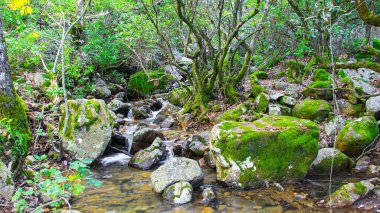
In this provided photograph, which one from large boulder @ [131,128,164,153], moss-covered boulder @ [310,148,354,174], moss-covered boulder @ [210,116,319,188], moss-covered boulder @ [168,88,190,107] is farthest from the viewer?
moss-covered boulder @ [168,88,190,107]

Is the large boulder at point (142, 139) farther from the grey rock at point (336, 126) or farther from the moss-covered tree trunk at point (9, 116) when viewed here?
the grey rock at point (336, 126)

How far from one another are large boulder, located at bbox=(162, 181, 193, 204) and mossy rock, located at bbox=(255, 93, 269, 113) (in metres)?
4.81

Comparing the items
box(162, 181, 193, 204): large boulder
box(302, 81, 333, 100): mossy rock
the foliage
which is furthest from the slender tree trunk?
box(302, 81, 333, 100): mossy rock

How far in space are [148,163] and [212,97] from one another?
15.8 feet

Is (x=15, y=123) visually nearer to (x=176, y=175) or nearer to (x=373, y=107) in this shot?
(x=176, y=175)

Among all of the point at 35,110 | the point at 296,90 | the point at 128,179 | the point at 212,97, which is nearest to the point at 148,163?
the point at 128,179

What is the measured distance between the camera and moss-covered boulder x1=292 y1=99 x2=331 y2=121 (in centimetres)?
871

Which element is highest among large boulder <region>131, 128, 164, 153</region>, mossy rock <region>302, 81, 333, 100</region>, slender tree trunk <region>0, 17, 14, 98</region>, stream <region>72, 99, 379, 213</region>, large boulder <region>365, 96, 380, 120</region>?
slender tree trunk <region>0, 17, 14, 98</region>

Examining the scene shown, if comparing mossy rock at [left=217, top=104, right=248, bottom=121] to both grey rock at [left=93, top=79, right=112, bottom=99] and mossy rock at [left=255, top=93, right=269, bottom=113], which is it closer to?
mossy rock at [left=255, top=93, right=269, bottom=113]

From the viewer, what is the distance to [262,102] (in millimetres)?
9742

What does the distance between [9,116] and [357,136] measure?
22.8 feet

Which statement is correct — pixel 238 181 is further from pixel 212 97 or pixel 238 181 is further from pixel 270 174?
pixel 212 97

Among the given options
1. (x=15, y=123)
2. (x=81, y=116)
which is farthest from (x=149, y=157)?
(x=15, y=123)

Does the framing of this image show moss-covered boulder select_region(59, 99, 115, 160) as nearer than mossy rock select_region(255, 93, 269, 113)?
Yes
